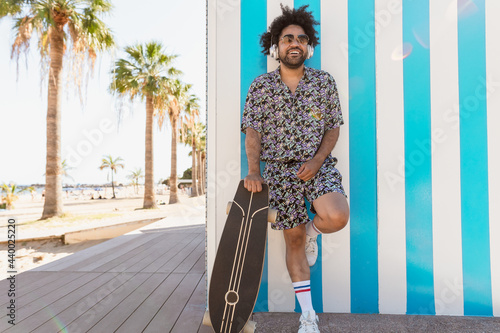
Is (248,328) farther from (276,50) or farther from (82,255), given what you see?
(82,255)

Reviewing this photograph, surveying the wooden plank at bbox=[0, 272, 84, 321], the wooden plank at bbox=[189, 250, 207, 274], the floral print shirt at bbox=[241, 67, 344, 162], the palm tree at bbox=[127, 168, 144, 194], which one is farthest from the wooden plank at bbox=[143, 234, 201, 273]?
the palm tree at bbox=[127, 168, 144, 194]

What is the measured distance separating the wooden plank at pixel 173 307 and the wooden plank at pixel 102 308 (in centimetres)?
36

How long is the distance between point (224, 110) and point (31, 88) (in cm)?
820

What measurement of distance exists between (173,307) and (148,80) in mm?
11743

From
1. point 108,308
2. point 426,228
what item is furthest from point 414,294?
point 108,308

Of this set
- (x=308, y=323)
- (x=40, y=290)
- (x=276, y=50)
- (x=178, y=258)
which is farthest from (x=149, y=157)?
(x=308, y=323)

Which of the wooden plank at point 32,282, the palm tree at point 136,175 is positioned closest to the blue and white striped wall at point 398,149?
the wooden plank at point 32,282

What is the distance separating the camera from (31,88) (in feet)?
25.1

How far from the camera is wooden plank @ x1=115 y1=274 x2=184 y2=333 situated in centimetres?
168

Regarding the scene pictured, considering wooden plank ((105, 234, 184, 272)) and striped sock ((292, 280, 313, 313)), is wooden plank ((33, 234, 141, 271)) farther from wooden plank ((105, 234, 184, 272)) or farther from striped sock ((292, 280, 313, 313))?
striped sock ((292, 280, 313, 313))

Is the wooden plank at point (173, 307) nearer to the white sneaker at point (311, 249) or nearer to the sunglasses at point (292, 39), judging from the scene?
the white sneaker at point (311, 249)

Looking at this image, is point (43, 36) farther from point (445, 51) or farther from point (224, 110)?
point (445, 51)

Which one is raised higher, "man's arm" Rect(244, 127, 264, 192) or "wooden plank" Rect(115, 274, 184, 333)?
"man's arm" Rect(244, 127, 264, 192)

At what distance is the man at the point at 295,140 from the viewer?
5.22ft
